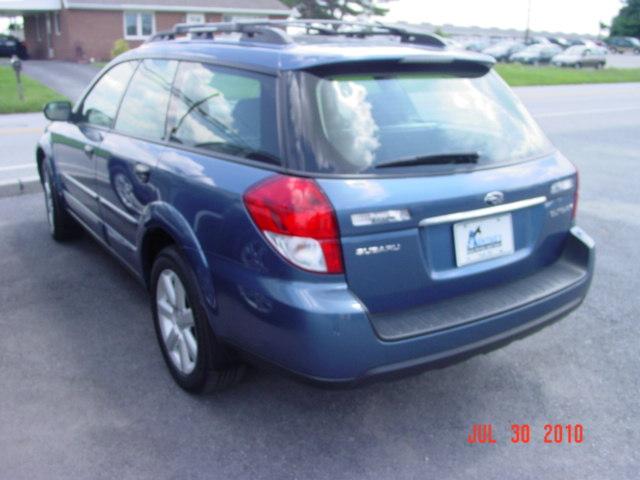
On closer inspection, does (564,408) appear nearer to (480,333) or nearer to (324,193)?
(480,333)

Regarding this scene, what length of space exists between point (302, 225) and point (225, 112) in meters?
0.89

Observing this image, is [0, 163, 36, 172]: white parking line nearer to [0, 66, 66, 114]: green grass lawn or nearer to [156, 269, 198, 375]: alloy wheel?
[156, 269, 198, 375]: alloy wheel

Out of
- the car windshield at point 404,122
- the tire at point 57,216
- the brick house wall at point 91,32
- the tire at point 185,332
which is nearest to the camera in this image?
the car windshield at point 404,122

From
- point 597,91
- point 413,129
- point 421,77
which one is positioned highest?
point 421,77

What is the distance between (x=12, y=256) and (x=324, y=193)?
3728 mm

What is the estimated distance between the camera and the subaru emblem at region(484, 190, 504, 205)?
288cm

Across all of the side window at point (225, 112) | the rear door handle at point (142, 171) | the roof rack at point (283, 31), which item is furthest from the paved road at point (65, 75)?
the side window at point (225, 112)

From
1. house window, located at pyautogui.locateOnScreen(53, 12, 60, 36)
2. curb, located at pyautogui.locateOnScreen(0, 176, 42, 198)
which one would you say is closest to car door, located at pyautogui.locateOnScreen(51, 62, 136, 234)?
curb, located at pyautogui.locateOnScreen(0, 176, 42, 198)

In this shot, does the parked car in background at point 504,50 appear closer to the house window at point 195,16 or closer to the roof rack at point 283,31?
the house window at point 195,16

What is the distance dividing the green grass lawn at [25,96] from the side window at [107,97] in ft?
40.7

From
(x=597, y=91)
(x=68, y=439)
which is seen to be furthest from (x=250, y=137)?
(x=597, y=91)

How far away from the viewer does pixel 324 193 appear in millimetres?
2592

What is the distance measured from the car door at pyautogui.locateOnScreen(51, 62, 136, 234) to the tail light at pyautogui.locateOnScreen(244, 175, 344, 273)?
199cm

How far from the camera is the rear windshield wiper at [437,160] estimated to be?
2.78 meters
